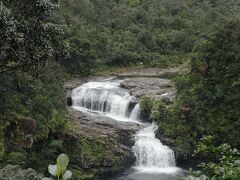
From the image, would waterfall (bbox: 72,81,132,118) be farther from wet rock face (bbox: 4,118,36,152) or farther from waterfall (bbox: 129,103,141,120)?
wet rock face (bbox: 4,118,36,152)

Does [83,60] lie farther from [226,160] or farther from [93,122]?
[226,160]

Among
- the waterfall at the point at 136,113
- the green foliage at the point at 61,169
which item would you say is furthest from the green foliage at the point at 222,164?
the waterfall at the point at 136,113

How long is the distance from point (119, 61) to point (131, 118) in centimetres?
1212

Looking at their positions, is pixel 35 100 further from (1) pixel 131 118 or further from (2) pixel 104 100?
(2) pixel 104 100

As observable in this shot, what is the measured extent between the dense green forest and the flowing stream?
0.86m

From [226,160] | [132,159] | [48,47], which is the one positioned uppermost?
[48,47]

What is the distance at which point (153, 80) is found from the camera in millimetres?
37125

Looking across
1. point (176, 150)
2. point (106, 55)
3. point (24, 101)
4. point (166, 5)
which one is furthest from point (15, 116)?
point (166, 5)

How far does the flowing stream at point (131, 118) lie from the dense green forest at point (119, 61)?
0.86m

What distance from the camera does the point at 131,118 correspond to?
31.4 metres

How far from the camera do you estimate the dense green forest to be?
12562mm

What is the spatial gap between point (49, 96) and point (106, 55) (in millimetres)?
17143

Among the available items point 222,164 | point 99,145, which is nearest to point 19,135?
point 99,145

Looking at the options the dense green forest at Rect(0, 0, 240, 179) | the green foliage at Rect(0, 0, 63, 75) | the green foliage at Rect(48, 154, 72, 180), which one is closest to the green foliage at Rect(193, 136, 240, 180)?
the dense green forest at Rect(0, 0, 240, 179)
